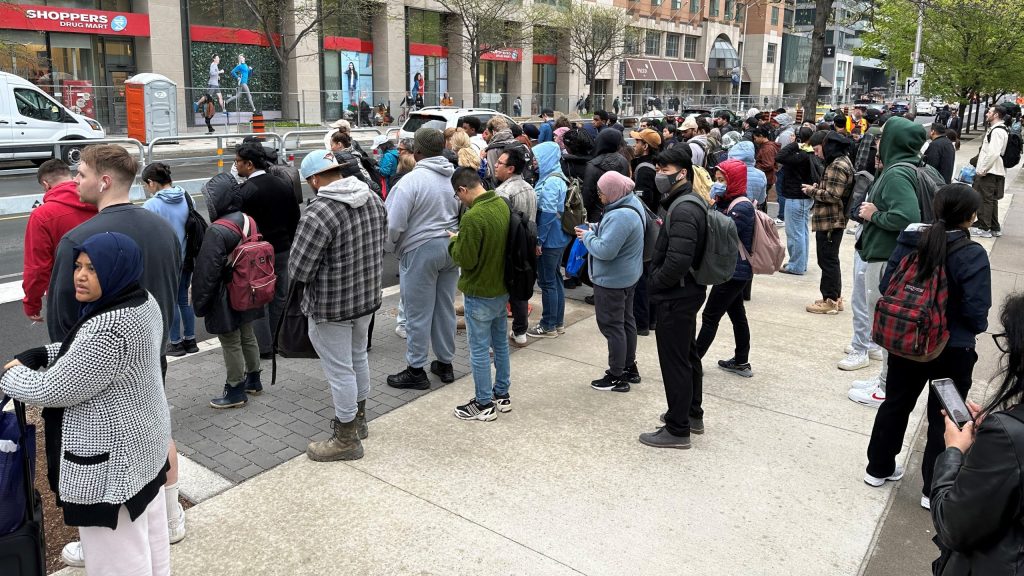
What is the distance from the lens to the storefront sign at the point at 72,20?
27.0 meters

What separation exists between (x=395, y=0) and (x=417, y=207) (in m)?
36.5

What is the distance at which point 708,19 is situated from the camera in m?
71.6

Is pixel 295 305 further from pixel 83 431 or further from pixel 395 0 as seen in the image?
pixel 395 0

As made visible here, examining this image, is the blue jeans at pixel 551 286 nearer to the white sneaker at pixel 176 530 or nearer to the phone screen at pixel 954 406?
the white sneaker at pixel 176 530

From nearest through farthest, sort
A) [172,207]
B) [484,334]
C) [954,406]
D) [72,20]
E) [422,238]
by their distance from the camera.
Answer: [954,406], [484,334], [172,207], [422,238], [72,20]

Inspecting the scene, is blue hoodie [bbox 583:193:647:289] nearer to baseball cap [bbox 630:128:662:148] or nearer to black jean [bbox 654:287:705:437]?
black jean [bbox 654:287:705:437]

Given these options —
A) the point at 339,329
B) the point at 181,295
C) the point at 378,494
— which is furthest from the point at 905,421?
the point at 181,295

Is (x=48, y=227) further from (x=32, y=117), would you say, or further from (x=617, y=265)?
(x=32, y=117)

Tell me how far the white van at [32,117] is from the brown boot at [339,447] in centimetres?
1586

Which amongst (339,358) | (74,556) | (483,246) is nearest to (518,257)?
(483,246)

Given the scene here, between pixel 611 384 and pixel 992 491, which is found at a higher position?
pixel 992 491

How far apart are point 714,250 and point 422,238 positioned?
220 centimetres

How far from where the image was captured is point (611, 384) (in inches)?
240

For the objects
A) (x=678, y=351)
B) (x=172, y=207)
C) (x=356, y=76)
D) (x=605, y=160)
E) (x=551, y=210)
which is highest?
(x=356, y=76)
